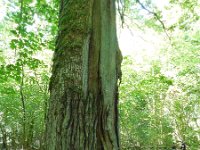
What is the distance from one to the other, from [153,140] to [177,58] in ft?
18.0

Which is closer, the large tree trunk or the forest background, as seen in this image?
the large tree trunk

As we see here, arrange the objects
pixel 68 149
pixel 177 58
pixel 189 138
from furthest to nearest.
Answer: pixel 189 138 → pixel 177 58 → pixel 68 149

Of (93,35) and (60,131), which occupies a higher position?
(93,35)

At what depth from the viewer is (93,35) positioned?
1.99 metres

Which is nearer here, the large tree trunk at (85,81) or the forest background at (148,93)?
the large tree trunk at (85,81)

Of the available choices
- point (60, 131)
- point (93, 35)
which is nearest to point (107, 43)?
point (93, 35)

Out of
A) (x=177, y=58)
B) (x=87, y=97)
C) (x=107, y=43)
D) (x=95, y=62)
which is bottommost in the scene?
(x=87, y=97)

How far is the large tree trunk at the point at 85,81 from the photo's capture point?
5.71 ft

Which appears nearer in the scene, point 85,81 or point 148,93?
point 85,81

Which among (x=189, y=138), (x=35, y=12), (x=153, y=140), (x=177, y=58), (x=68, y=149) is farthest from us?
(x=153, y=140)

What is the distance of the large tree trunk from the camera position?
1.74 meters

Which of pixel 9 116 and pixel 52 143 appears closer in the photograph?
pixel 52 143

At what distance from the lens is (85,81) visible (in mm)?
1814

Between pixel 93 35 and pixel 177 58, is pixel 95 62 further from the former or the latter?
pixel 177 58
